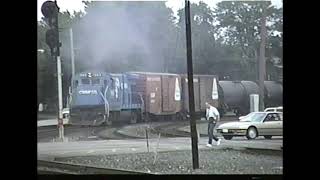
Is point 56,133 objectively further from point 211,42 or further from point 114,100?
point 211,42

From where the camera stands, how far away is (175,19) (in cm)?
614

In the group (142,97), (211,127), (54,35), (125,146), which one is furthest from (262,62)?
(54,35)

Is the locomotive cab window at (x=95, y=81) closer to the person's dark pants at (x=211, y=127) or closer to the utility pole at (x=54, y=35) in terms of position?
the utility pole at (x=54, y=35)

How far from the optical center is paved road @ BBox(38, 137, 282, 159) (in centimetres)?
613

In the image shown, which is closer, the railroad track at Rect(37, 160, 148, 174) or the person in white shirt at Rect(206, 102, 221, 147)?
the railroad track at Rect(37, 160, 148, 174)

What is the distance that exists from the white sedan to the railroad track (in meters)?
1.03

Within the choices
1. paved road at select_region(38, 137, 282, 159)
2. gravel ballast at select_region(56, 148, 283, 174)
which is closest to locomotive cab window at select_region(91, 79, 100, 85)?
paved road at select_region(38, 137, 282, 159)

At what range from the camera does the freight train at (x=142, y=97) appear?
6.16 m

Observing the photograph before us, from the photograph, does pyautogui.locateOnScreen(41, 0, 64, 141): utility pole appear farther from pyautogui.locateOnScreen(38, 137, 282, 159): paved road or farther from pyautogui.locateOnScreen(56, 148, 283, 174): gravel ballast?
pyautogui.locateOnScreen(56, 148, 283, 174): gravel ballast

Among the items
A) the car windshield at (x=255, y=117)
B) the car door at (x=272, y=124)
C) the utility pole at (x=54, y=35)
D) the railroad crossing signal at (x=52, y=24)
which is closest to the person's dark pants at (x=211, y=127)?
the car windshield at (x=255, y=117)

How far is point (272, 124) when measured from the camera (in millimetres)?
6074

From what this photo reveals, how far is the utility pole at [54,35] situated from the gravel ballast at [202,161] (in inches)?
21.2

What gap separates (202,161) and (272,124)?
79 cm
